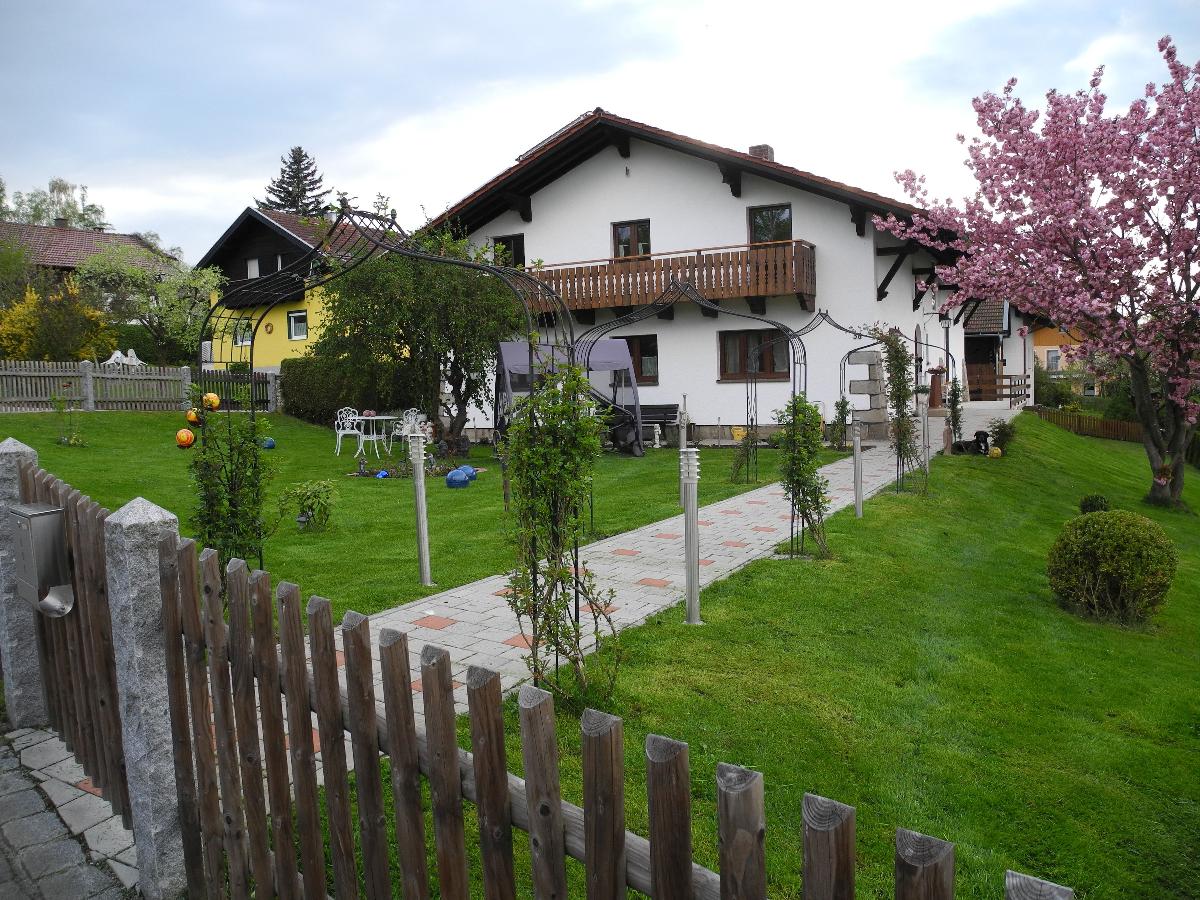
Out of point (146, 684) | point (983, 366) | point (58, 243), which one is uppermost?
point (58, 243)

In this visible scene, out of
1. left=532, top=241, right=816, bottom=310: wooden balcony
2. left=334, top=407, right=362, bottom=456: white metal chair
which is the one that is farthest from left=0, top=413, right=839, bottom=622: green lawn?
left=532, top=241, right=816, bottom=310: wooden balcony

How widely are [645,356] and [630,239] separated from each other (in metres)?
2.96

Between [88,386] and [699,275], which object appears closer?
[699,275]

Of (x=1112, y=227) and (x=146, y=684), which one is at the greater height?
(x=1112, y=227)

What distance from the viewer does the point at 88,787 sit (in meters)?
3.27

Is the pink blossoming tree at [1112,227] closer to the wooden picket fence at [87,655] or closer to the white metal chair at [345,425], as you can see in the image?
the white metal chair at [345,425]

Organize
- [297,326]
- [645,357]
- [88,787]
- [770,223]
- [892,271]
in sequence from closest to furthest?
[88,787] → [892,271] → [770,223] → [645,357] → [297,326]

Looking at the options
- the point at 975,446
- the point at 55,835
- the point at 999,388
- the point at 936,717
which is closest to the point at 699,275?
the point at 975,446

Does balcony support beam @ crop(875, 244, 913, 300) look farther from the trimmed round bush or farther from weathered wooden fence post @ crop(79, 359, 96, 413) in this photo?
weathered wooden fence post @ crop(79, 359, 96, 413)

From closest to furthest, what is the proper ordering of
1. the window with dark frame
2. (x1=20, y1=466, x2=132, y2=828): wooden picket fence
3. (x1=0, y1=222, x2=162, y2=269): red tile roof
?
(x1=20, y1=466, x2=132, y2=828): wooden picket fence
the window with dark frame
(x1=0, y1=222, x2=162, y2=269): red tile roof

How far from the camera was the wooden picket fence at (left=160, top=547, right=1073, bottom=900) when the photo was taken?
1.28 meters

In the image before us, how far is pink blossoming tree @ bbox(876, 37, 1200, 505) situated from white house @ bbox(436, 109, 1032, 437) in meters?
3.31

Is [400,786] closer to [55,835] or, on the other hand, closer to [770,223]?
[55,835]

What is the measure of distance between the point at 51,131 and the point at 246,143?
6768mm
